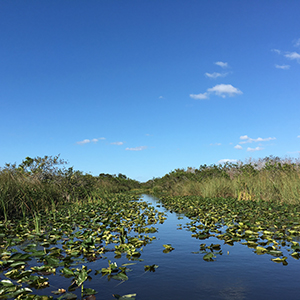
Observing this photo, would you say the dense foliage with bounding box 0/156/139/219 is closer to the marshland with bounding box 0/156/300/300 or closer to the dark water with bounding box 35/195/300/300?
the marshland with bounding box 0/156/300/300

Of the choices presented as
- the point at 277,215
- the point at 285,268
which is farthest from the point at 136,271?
the point at 277,215

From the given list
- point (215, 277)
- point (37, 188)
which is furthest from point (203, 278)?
point (37, 188)

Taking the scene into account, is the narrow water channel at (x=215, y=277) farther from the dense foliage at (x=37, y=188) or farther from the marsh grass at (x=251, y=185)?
the marsh grass at (x=251, y=185)

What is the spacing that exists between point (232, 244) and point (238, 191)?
30.8 ft

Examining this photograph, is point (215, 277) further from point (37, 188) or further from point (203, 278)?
point (37, 188)

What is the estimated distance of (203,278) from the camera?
4.11m

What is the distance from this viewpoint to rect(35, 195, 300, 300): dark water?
11.8ft

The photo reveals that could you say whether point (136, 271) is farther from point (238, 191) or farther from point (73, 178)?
point (73, 178)

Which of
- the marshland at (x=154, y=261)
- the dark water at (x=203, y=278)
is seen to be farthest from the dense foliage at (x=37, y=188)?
the dark water at (x=203, y=278)

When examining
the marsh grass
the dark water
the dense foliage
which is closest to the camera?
the dark water

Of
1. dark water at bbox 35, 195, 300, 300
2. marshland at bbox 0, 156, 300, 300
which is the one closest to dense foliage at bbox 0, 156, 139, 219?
marshland at bbox 0, 156, 300, 300

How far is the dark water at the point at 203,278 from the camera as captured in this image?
360 centimetres

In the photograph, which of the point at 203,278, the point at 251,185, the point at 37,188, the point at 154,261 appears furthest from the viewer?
the point at 251,185

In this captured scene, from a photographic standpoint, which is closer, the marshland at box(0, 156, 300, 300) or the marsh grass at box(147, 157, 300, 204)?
the marshland at box(0, 156, 300, 300)
